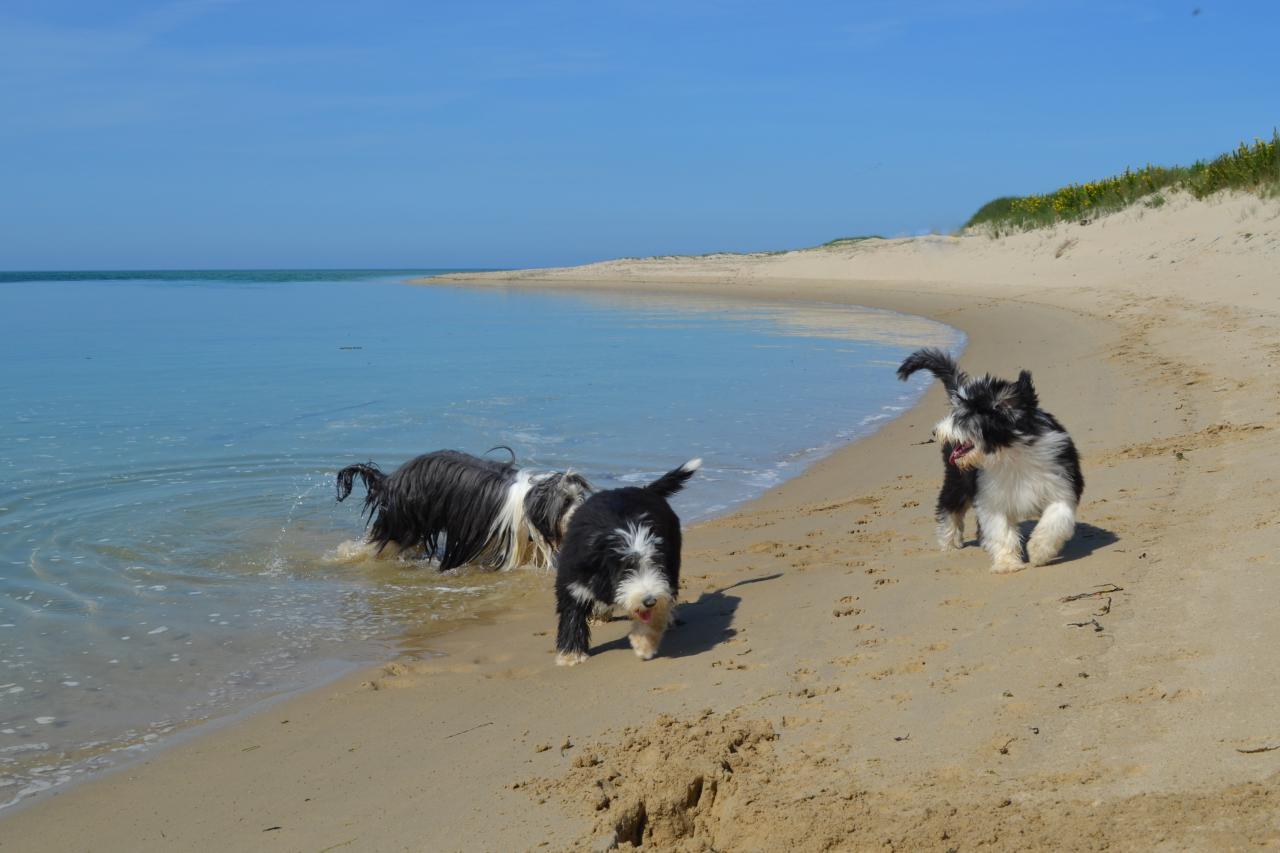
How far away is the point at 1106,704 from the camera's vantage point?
342cm

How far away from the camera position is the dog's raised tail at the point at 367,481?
7.98 metres

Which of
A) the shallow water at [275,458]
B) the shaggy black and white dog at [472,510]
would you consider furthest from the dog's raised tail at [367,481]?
the shallow water at [275,458]

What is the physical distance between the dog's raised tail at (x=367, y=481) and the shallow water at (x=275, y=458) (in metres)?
0.31

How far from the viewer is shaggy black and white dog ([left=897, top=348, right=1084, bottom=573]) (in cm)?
538

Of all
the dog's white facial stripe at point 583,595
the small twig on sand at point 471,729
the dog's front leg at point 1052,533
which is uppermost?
the dog's front leg at point 1052,533

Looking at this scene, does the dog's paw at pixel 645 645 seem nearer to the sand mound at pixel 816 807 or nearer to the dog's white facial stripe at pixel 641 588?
the dog's white facial stripe at pixel 641 588

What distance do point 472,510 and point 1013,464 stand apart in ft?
12.0

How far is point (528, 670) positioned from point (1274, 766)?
3200 millimetres

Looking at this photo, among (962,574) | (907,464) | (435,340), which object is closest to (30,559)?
(962,574)

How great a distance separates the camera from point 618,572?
5.10 m

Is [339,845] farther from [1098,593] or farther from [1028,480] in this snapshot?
[1028,480]

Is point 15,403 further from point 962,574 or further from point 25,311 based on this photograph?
point 25,311

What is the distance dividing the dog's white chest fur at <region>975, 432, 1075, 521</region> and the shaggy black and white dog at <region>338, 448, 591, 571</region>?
277cm

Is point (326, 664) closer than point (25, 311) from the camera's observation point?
Yes
